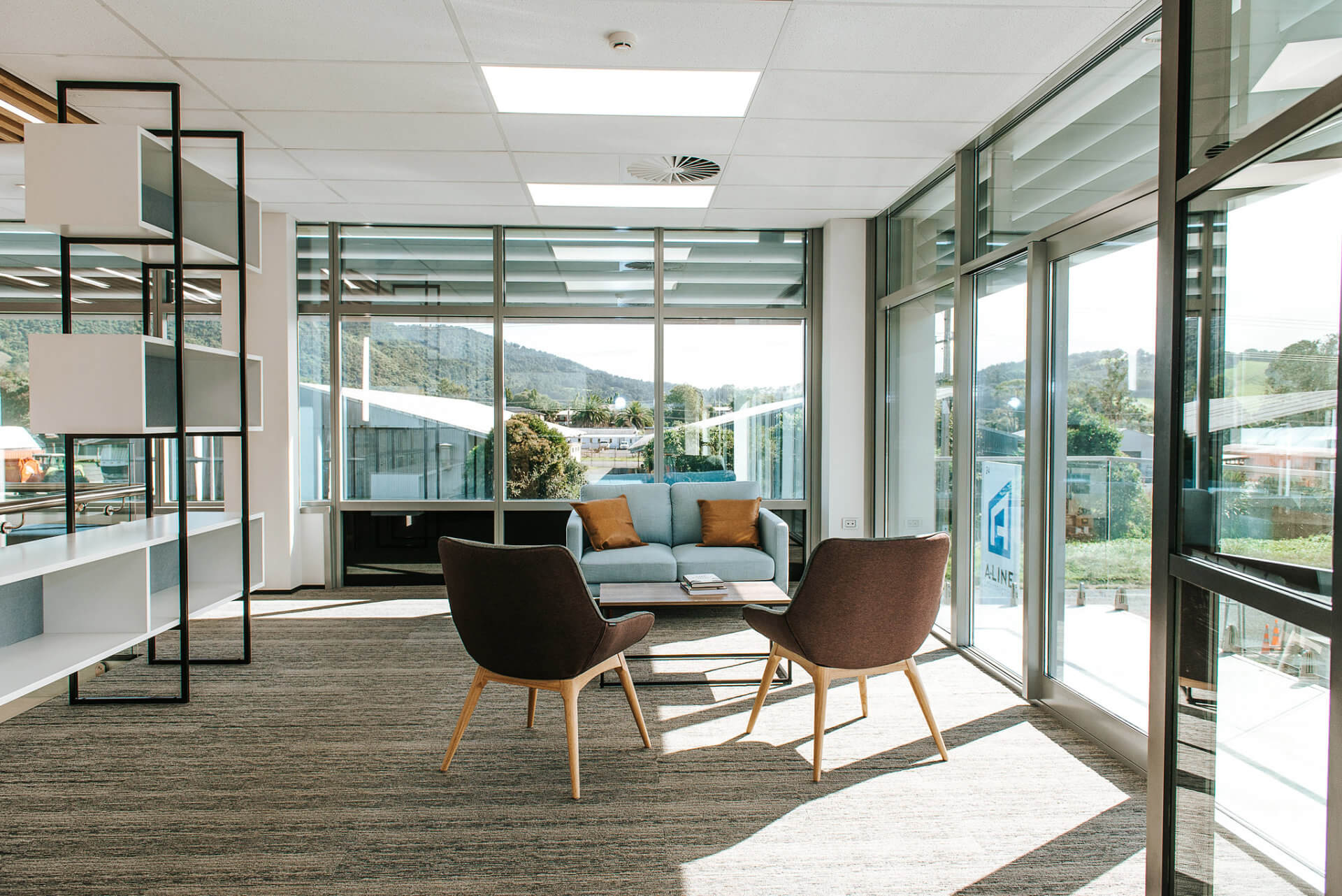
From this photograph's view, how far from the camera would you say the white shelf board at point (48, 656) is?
103 inches

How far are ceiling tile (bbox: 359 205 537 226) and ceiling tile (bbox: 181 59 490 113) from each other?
1792 millimetres

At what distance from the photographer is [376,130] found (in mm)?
3949

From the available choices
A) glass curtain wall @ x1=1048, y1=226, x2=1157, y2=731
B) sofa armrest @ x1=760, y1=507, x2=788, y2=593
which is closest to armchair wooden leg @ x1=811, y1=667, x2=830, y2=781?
glass curtain wall @ x1=1048, y1=226, x2=1157, y2=731

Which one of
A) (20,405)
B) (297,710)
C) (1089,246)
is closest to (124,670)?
(297,710)

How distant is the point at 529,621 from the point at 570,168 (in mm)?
2968

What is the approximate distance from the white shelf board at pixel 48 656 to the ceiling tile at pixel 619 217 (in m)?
3.72

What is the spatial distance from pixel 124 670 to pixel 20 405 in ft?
9.15

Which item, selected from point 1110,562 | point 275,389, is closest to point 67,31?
point 275,389

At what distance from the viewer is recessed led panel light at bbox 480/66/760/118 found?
3.37m

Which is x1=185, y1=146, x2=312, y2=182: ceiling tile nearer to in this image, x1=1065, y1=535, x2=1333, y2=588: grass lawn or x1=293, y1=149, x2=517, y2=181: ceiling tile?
x1=293, y1=149, x2=517, y2=181: ceiling tile

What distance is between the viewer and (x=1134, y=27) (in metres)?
2.91

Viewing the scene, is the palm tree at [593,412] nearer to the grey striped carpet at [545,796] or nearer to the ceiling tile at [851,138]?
the ceiling tile at [851,138]

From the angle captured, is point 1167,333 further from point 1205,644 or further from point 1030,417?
point 1030,417

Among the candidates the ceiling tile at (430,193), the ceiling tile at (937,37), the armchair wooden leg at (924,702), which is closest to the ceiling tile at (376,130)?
the ceiling tile at (430,193)
